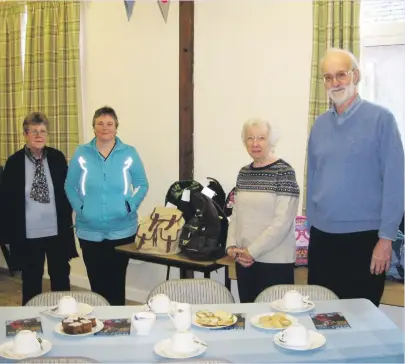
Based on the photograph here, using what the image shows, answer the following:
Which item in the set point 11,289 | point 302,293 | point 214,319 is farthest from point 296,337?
point 11,289

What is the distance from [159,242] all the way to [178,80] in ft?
4.43

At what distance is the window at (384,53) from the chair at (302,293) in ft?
4.99

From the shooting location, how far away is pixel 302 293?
2.28 m

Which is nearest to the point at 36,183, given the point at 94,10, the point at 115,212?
the point at 115,212

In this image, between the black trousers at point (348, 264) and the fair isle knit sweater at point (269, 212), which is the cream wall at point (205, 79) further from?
the black trousers at point (348, 264)

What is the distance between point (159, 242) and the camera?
335 cm

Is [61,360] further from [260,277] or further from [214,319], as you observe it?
[260,277]

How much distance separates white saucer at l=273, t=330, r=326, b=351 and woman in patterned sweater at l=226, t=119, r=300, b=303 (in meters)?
0.81

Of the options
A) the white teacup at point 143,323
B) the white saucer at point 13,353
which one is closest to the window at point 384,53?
the white teacup at point 143,323

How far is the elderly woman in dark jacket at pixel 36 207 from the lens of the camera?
3.29 meters

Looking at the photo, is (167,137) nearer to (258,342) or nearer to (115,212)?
(115,212)

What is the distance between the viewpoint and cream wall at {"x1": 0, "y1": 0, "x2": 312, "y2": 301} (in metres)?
3.65

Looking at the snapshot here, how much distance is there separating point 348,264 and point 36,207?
1.87 m

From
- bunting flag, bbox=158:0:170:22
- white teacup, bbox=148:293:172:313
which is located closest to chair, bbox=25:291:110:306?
white teacup, bbox=148:293:172:313
